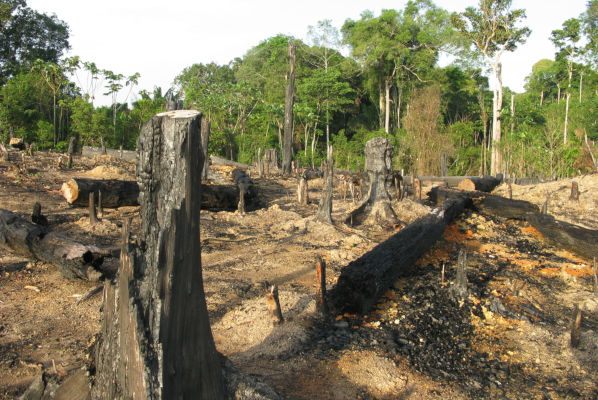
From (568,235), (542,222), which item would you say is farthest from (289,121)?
(568,235)

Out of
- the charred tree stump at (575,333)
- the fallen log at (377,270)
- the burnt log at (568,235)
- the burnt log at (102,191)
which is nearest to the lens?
the charred tree stump at (575,333)

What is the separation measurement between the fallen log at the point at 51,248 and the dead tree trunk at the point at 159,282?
323cm

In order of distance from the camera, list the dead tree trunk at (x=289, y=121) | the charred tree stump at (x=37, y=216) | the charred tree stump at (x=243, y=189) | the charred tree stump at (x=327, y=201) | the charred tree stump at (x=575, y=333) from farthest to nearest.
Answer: the dead tree trunk at (x=289, y=121), the charred tree stump at (x=243, y=189), the charred tree stump at (x=327, y=201), the charred tree stump at (x=37, y=216), the charred tree stump at (x=575, y=333)

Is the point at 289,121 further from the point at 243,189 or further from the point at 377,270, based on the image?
the point at 377,270

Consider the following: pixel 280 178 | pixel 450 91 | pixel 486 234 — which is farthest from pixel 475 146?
pixel 486 234

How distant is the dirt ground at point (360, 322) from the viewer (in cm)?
389

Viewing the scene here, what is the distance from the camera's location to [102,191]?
31.3ft

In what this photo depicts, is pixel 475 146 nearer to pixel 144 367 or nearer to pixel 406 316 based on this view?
pixel 406 316

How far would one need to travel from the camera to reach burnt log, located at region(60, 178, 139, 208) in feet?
30.8

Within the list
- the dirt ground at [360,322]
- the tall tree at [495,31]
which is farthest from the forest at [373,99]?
the dirt ground at [360,322]

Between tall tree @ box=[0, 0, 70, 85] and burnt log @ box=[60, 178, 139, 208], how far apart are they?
2127 cm

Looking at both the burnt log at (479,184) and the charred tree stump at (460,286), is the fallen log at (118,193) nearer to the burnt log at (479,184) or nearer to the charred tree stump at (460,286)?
the charred tree stump at (460,286)

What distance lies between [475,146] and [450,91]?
4.74 meters

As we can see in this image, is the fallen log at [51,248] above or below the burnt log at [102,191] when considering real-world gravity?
below
